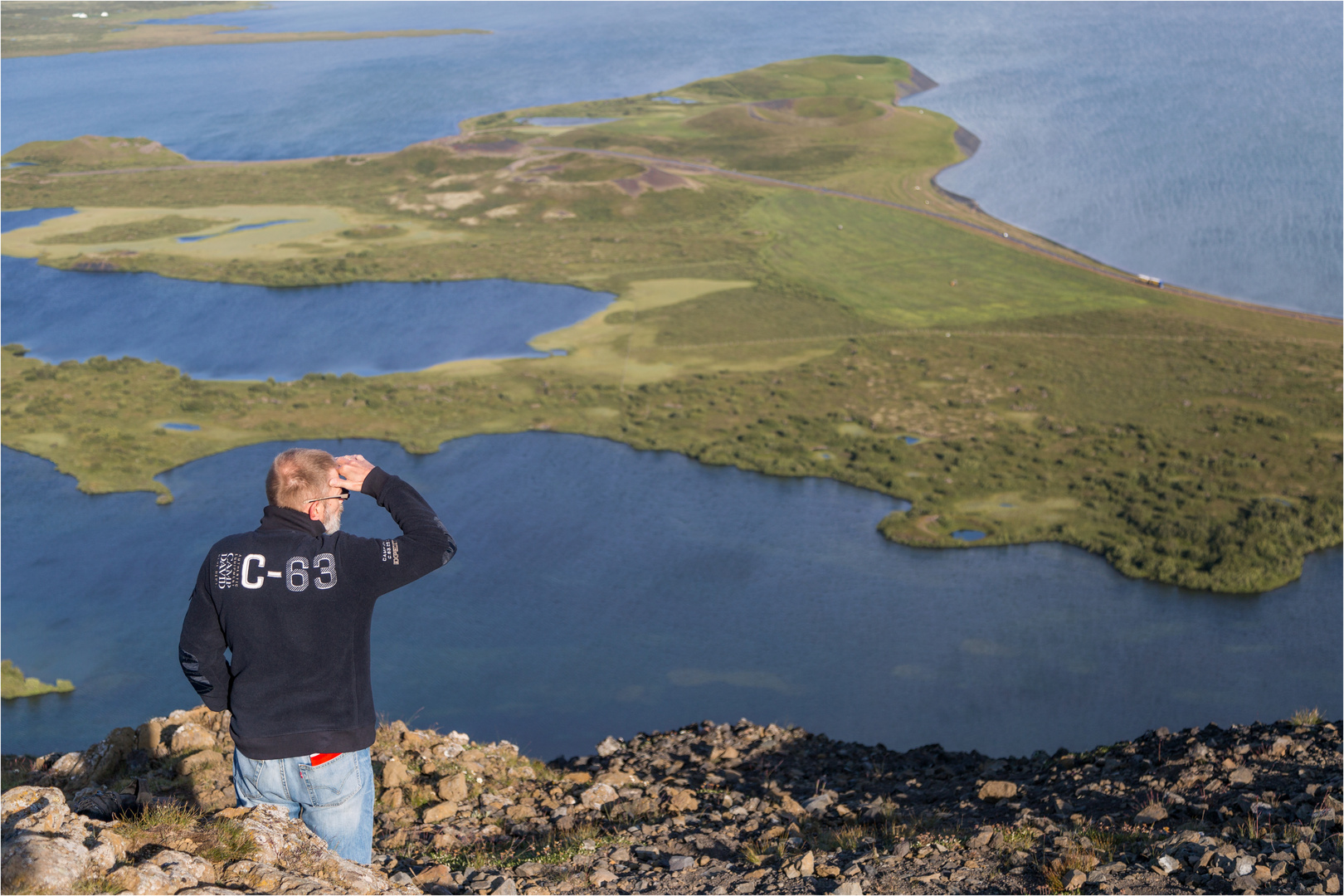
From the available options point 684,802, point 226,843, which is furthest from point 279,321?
point 226,843

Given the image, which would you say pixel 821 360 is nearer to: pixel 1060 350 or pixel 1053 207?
pixel 1060 350

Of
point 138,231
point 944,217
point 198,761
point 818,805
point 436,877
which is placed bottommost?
point 944,217

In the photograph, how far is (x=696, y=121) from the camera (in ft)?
421

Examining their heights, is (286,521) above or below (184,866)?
above

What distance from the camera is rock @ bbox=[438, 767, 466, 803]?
39.4 feet

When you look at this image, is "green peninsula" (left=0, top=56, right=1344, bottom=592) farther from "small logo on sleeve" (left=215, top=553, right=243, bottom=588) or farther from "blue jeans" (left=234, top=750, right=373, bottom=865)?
"small logo on sleeve" (left=215, top=553, right=243, bottom=588)

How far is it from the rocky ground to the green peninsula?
2670cm

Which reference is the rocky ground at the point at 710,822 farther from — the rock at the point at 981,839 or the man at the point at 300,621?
the man at the point at 300,621

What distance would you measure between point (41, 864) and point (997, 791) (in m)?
10.6

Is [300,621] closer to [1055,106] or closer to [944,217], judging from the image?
[944,217]

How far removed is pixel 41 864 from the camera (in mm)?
5695

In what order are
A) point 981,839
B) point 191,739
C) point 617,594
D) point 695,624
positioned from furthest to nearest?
1. point 617,594
2. point 695,624
3. point 191,739
4. point 981,839

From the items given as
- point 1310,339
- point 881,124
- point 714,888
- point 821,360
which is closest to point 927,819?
point 714,888

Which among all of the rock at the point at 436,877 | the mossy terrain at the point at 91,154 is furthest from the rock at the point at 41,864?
the mossy terrain at the point at 91,154
